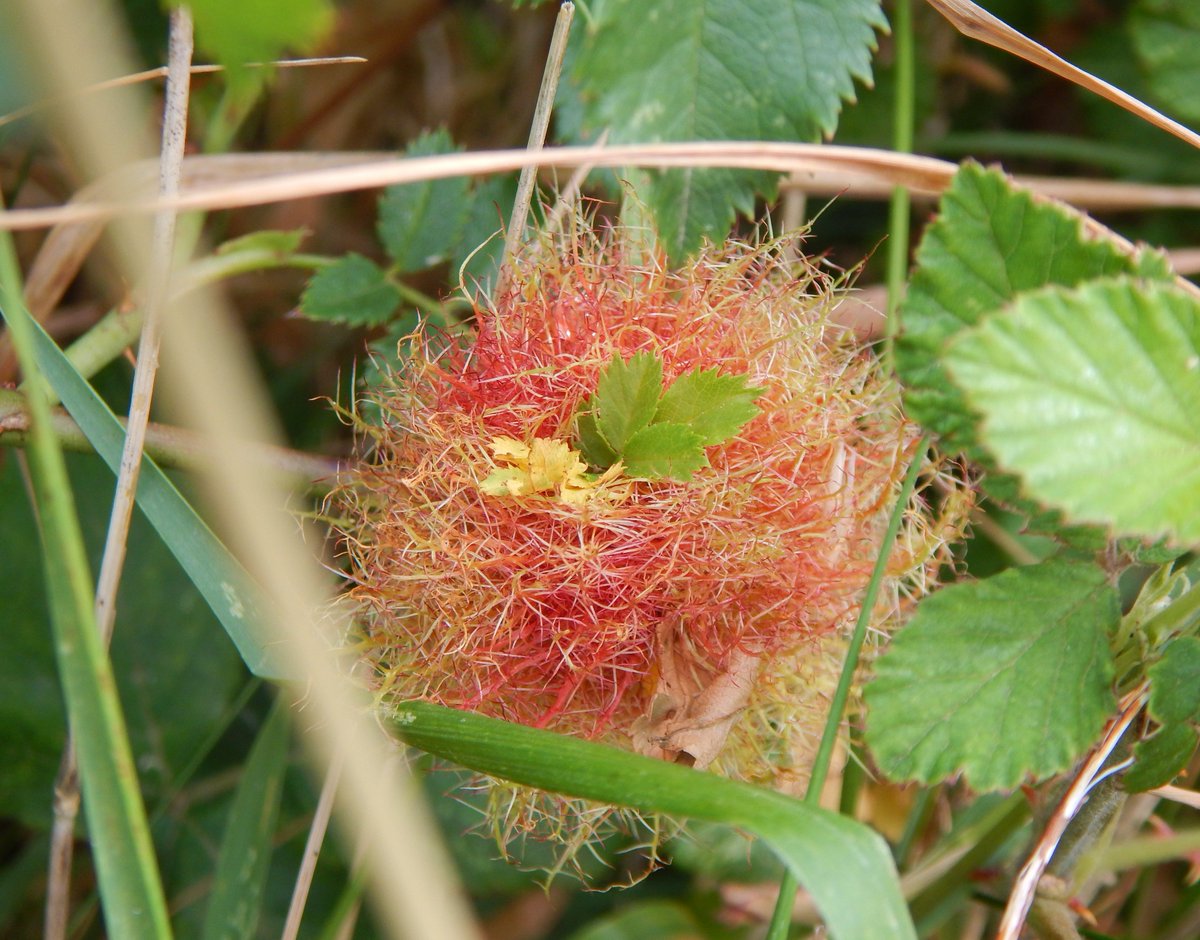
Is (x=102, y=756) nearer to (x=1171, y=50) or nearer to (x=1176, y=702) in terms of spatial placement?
(x=1176, y=702)

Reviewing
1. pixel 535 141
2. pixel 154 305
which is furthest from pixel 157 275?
pixel 535 141

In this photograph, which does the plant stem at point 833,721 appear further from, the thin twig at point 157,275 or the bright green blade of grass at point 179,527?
the thin twig at point 157,275

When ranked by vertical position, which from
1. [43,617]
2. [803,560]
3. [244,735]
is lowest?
[244,735]

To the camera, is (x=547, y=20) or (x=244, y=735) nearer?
(x=244, y=735)

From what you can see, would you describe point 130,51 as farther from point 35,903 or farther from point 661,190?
point 35,903

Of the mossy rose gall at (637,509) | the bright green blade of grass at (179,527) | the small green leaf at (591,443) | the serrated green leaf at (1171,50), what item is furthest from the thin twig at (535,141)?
the serrated green leaf at (1171,50)

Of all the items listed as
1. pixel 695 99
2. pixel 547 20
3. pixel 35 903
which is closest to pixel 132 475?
pixel 695 99
